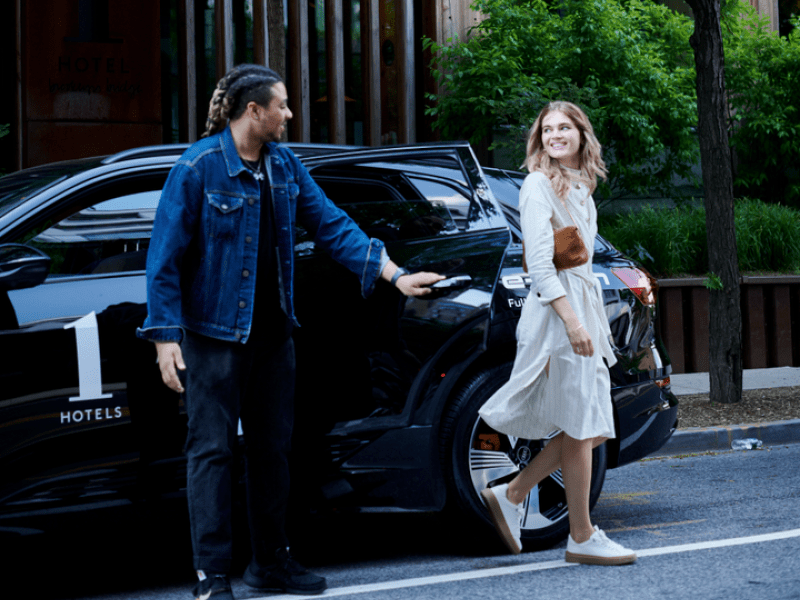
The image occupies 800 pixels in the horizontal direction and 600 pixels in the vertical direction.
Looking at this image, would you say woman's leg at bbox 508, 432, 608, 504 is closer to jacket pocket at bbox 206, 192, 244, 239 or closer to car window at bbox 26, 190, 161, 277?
jacket pocket at bbox 206, 192, 244, 239

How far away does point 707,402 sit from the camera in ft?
28.2

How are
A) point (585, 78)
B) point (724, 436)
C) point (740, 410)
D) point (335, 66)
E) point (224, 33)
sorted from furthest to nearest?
point (335, 66) → point (224, 33) → point (585, 78) → point (740, 410) → point (724, 436)

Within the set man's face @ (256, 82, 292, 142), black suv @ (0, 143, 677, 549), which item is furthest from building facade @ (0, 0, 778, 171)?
man's face @ (256, 82, 292, 142)

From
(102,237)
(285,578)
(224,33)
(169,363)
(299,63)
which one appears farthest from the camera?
(299,63)

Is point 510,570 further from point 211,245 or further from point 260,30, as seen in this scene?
point 260,30

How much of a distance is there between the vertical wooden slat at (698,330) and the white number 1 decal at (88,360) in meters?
8.89

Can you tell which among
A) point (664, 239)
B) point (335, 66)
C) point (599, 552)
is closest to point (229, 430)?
point (599, 552)

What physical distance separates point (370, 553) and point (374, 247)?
5.19ft

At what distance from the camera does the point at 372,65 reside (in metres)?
13.1

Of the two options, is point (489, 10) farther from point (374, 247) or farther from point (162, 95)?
point (374, 247)

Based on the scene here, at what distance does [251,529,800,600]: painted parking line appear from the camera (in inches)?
152

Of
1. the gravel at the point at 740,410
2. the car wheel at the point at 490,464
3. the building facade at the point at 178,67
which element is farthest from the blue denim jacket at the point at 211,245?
the building facade at the point at 178,67

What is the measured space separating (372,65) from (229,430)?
402 inches

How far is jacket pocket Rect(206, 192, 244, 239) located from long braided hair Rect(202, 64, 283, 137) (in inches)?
10.7
